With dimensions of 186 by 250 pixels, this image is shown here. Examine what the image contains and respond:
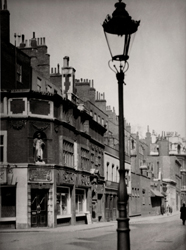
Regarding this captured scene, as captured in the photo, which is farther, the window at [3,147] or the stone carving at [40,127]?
the stone carving at [40,127]

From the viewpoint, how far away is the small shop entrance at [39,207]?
27.4 meters

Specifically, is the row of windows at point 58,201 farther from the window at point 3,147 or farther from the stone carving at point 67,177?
the window at point 3,147

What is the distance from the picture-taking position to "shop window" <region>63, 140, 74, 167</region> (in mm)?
30938

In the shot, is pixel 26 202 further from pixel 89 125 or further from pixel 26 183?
pixel 89 125

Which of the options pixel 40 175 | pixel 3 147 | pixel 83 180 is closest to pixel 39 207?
pixel 40 175

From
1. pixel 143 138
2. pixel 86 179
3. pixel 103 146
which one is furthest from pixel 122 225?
pixel 143 138

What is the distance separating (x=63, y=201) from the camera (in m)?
30.9

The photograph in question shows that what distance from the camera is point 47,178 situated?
1110 inches

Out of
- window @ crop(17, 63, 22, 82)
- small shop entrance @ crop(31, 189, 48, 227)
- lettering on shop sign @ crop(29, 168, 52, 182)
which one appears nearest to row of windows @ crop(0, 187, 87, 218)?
small shop entrance @ crop(31, 189, 48, 227)

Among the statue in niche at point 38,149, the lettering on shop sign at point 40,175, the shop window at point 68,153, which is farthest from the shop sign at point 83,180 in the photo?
the statue in niche at point 38,149

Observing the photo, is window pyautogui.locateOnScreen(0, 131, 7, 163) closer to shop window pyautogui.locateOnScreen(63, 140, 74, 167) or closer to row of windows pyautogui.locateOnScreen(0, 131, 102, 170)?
row of windows pyautogui.locateOnScreen(0, 131, 102, 170)

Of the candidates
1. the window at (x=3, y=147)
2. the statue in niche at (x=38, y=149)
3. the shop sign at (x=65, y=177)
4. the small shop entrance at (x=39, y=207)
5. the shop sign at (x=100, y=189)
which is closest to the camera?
the window at (x=3, y=147)

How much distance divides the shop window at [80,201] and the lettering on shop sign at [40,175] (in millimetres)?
6118

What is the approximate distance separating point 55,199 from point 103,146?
15.5m
